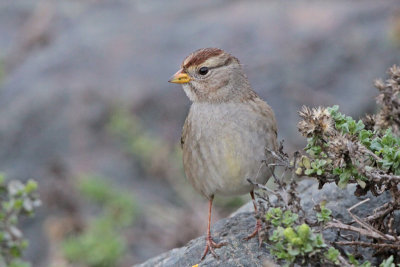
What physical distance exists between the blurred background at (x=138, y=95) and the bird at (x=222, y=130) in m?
2.08

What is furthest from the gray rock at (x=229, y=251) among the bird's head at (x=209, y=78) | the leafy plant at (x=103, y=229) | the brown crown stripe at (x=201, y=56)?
the leafy plant at (x=103, y=229)

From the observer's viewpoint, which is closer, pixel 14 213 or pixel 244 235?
pixel 244 235

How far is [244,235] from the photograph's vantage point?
4.26 metres

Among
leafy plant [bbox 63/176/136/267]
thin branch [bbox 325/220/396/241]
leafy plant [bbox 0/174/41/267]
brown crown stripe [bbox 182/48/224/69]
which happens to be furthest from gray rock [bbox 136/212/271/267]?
leafy plant [bbox 63/176/136/267]

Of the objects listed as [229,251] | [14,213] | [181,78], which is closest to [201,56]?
[181,78]

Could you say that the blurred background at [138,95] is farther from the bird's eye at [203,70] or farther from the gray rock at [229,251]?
the bird's eye at [203,70]

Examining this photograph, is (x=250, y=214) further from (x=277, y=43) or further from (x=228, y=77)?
(x=277, y=43)

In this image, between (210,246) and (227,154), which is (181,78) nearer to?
(227,154)

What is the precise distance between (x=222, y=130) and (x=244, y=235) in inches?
29.8

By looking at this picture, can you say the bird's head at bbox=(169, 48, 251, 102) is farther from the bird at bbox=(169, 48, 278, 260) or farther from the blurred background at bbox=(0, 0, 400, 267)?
the blurred background at bbox=(0, 0, 400, 267)

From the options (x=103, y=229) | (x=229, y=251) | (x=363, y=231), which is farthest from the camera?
(x=103, y=229)

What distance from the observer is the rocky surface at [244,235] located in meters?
3.92

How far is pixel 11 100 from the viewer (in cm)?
931

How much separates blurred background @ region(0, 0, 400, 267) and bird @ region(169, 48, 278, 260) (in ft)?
6.81
